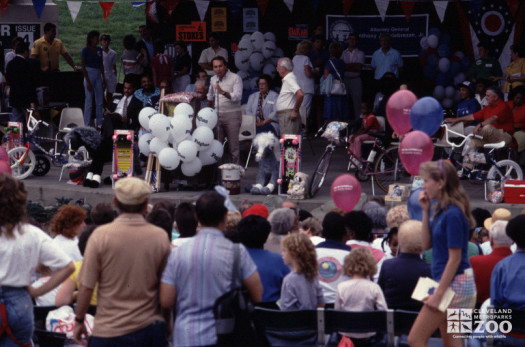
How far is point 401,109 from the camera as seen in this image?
8430 millimetres

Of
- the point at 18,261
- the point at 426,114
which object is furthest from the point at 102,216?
the point at 426,114

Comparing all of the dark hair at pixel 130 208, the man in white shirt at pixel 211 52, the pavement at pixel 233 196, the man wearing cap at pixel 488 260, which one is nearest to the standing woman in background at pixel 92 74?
the man in white shirt at pixel 211 52

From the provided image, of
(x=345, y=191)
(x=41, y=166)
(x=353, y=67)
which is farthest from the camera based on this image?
(x=353, y=67)

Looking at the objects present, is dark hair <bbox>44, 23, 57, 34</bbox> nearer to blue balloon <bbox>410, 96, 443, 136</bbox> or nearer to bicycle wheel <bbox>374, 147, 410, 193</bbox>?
bicycle wheel <bbox>374, 147, 410, 193</bbox>

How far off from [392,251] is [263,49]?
10.4 meters

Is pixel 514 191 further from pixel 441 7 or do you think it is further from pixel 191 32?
pixel 191 32

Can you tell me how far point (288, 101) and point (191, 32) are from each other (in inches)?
263

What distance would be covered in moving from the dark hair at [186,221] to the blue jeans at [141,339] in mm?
1877

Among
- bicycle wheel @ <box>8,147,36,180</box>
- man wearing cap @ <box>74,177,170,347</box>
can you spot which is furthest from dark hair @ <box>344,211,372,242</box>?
bicycle wheel @ <box>8,147,36,180</box>

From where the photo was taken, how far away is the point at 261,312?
565cm

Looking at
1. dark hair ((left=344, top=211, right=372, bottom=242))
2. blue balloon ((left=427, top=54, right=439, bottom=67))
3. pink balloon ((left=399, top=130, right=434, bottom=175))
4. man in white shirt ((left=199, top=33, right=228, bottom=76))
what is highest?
man in white shirt ((left=199, top=33, right=228, bottom=76))

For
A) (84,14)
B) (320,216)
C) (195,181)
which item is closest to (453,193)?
(320,216)

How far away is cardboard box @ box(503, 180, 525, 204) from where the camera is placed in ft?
36.1

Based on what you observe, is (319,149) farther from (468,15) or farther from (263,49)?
(468,15)
